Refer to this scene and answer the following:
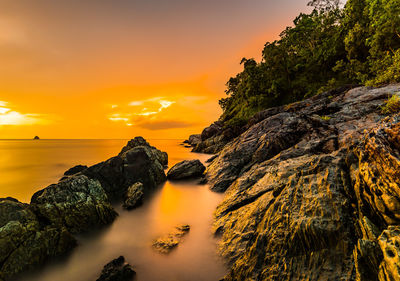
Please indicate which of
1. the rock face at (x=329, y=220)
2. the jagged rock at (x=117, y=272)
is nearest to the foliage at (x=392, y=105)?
the rock face at (x=329, y=220)

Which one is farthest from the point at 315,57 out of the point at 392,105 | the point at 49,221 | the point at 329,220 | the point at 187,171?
the point at 49,221

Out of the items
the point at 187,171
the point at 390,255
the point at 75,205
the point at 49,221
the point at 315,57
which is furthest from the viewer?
the point at 315,57

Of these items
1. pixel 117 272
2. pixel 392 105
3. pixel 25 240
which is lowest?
pixel 117 272

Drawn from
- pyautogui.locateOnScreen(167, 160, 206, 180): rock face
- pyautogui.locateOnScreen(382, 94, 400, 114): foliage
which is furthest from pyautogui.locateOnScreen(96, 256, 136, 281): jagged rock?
pyautogui.locateOnScreen(382, 94, 400, 114): foliage

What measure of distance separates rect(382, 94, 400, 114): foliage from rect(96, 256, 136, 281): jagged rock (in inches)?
611

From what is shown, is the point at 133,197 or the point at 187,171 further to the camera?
the point at 187,171

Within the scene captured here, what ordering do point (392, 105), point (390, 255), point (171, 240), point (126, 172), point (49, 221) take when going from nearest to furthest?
1. point (390, 255)
2. point (49, 221)
3. point (171, 240)
4. point (392, 105)
5. point (126, 172)

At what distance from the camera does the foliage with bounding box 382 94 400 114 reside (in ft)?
30.2

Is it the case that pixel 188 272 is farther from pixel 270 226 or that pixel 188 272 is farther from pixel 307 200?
pixel 307 200

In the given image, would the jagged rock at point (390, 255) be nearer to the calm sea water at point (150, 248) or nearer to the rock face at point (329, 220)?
the rock face at point (329, 220)

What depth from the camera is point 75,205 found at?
9.06 m

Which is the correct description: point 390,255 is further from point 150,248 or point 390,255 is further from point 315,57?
point 315,57

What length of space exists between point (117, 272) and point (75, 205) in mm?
4910

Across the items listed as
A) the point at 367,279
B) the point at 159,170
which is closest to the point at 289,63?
the point at 159,170
